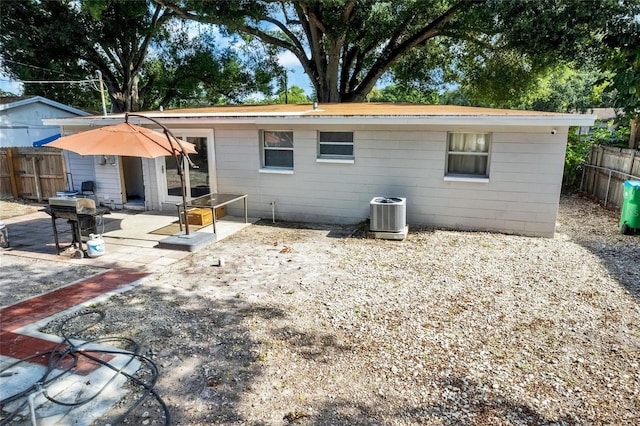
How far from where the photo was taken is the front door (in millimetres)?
9469

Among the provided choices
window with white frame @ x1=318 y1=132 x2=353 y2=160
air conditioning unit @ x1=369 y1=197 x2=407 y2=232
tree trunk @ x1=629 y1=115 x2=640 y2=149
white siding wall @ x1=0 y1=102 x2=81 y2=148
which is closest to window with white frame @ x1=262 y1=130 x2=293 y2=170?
window with white frame @ x1=318 y1=132 x2=353 y2=160

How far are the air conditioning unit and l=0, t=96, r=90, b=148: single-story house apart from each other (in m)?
12.7

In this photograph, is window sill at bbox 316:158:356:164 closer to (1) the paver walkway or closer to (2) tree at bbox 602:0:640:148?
(1) the paver walkway

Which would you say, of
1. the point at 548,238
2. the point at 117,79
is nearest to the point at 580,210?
the point at 548,238

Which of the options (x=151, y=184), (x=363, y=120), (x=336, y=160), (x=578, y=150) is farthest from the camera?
(x=578, y=150)

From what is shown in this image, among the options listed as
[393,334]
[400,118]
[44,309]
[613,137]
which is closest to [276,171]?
[400,118]

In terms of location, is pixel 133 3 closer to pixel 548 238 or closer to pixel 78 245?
pixel 78 245

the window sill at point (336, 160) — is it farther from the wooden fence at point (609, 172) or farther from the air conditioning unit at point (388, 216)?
the wooden fence at point (609, 172)

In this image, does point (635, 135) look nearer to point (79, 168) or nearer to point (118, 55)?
point (79, 168)

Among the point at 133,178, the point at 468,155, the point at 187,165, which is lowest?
the point at 133,178

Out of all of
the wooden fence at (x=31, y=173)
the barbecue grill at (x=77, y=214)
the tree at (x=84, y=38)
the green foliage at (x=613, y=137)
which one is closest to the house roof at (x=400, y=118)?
the wooden fence at (x=31, y=173)

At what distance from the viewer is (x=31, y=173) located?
11273 mm

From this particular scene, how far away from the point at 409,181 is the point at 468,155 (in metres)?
1.31

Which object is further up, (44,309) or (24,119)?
(24,119)
